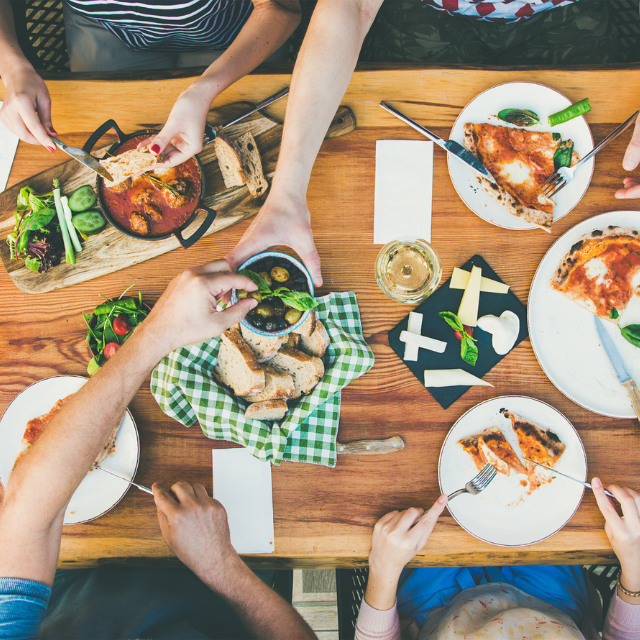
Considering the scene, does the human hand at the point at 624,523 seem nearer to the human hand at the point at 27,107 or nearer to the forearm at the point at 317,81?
the forearm at the point at 317,81

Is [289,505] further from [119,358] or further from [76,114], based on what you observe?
[76,114]

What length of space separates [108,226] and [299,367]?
99 cm

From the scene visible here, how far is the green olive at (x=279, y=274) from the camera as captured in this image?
4.43ft

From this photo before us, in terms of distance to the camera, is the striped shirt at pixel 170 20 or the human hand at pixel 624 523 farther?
the striped shirt at pixel 170 20

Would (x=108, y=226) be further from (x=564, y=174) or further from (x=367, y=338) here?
(x=564, y=174)

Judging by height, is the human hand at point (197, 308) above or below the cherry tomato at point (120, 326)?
above

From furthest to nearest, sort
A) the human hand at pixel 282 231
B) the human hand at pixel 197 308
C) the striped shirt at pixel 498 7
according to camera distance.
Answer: the striped shirt at pixel 498 7
the human hand at pixel 282 231
the human hand at pixel 197 308

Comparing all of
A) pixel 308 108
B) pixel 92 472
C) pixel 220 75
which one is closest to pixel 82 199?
pixel 220 75

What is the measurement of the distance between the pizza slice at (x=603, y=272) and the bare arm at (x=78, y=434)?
124 centimetres

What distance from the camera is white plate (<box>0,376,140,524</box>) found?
1.55 metres

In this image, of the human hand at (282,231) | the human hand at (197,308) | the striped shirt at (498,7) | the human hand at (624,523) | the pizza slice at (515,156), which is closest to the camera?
the human hand at (197,308)

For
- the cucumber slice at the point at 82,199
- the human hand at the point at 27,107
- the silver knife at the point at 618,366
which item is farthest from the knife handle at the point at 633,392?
the human hand at the point at 27,107

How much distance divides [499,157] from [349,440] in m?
1.26

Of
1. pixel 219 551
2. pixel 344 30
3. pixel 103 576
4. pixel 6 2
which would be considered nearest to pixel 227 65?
pixel 344 30
